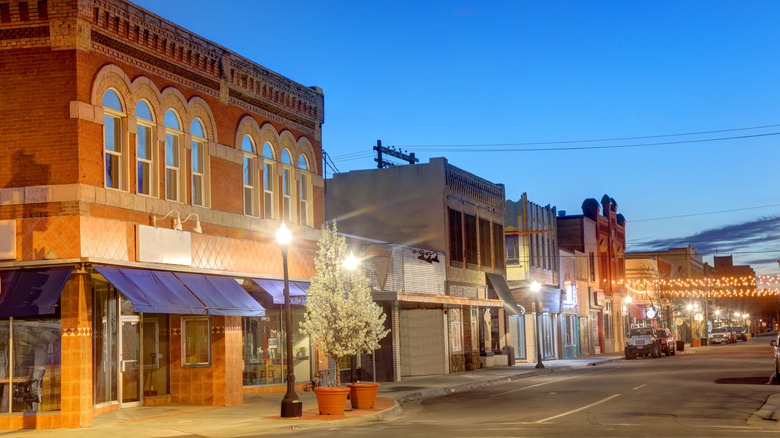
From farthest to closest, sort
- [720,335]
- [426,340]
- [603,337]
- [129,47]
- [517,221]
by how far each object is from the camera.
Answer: [720,335]
[603,337]
[517,221]
[426,340]
[129,47]

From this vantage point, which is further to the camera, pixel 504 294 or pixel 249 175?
pixel 504 294

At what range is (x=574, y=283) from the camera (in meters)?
57.4

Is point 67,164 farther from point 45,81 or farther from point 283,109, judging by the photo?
point 283,109

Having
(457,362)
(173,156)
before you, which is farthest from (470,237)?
(173,156)

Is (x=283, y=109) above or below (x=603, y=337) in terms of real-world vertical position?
above

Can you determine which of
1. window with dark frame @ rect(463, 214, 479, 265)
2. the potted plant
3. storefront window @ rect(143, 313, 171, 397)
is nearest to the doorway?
storefront window @ rect(143, 313, 171, 397)

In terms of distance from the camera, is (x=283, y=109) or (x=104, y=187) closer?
(x=104, y=187)

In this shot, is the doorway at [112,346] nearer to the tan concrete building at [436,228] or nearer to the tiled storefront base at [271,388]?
the tiled storefront base at [271,388]

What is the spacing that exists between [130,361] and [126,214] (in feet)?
13.4

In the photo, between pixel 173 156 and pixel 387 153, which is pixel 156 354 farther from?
pixel 387 153

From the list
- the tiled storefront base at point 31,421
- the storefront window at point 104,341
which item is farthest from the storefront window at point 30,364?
the storefront window at point 104,341

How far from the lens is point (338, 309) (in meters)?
21.6

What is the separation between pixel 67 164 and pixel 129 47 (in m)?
3.73

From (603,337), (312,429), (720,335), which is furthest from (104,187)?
(720,335)
